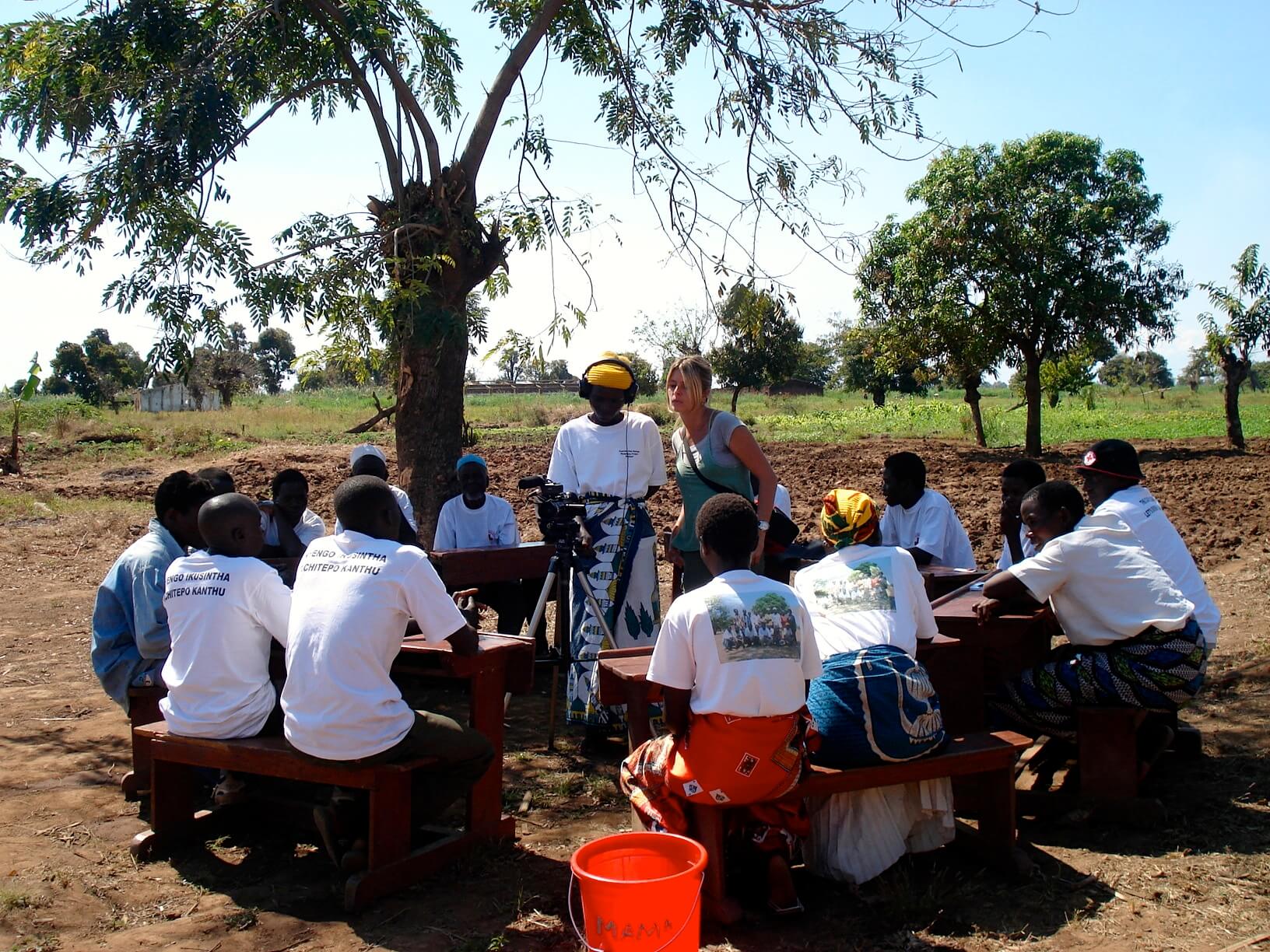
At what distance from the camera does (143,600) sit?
4516 millimetres

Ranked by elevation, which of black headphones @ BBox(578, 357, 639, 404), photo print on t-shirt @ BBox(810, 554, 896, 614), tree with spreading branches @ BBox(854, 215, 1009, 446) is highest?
tree with spreading branches @ BBox(854, 215, 1009, 446)

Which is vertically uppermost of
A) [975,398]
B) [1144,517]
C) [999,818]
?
[975,398]

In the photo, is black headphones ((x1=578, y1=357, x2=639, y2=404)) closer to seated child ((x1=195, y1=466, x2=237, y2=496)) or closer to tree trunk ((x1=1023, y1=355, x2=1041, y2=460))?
seated child ((x1=195, y1=466, x2=237, y2=496))

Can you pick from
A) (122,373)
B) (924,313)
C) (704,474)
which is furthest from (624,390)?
(122,373)

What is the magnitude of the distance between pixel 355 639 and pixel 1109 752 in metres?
2.97

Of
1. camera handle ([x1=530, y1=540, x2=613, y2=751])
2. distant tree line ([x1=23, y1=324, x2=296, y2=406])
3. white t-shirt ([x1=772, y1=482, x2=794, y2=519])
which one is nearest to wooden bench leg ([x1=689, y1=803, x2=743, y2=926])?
camera handle ([x1=530, y1=540, x2=613, y2=751])

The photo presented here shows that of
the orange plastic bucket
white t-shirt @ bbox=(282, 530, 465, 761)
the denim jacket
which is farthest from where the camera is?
the denim jacket

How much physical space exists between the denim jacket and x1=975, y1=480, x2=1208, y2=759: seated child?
3493 millimetres

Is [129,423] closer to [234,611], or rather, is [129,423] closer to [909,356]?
[909,356]

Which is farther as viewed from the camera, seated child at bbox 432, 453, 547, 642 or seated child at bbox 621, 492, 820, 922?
seated child at bbox 432, 453, 547, 642

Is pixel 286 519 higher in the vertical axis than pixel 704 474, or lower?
lower

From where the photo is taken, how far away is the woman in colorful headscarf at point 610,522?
17.5 ft

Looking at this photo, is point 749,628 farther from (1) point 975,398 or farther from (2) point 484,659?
(1) point 975,398

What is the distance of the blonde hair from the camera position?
5230 millimetres
